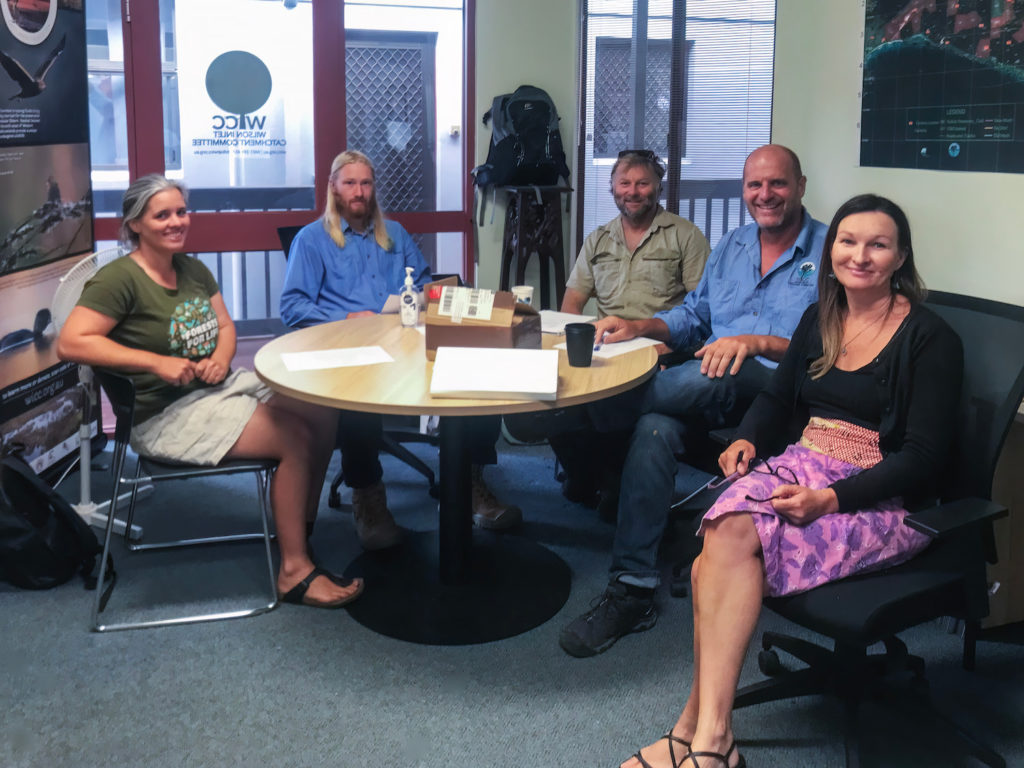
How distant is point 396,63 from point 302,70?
462 mm

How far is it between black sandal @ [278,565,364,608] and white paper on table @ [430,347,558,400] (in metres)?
0.75

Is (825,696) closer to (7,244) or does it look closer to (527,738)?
(527,738)

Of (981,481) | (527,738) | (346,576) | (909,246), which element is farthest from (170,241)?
(981,481)

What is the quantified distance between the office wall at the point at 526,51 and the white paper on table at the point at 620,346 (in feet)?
6.77

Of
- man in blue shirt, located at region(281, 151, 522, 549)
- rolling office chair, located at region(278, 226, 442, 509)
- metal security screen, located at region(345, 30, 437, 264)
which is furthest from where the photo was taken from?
metal security screen, located at region(345, 30, 437, 264)

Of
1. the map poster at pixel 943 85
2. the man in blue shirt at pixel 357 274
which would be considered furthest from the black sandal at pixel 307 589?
the map poster at pixel 943 85

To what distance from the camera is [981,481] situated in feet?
6.39

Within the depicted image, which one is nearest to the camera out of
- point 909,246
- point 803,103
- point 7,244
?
point 909,246

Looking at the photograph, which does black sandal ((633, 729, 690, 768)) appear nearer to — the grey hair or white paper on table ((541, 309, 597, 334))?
white paper on table ((541, 309, 597, 334))

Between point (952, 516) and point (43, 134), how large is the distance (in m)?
2.95

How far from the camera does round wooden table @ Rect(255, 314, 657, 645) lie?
86.9 inches

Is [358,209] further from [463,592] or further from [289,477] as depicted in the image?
[463,592]

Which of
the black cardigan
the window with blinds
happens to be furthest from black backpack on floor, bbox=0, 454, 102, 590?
the window with blinds

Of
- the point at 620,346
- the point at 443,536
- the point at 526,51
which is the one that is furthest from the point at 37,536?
the point at 526,51
